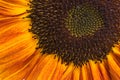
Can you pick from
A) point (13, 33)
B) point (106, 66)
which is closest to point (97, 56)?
point (106, 66)

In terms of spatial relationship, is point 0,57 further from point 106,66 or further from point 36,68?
point 106,66
